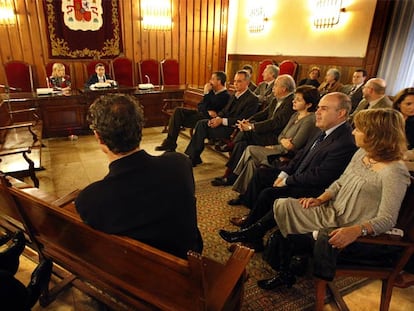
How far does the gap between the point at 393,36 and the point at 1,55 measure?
6.62 metres

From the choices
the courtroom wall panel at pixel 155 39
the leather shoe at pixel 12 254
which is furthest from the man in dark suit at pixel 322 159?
the courtroom wall panel at pixel 155 39

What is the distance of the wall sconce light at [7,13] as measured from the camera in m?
4.88

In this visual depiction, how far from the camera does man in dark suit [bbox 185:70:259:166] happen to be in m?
3.27

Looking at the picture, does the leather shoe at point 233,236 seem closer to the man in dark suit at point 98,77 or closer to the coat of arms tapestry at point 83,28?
the man in dark suit at point 98,77

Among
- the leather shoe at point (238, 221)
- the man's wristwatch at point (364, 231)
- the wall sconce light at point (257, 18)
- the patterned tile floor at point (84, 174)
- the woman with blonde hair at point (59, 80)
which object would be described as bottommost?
the patterned tile floor at point (84, 174)

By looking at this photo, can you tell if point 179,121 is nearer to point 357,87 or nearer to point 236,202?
point 236,202

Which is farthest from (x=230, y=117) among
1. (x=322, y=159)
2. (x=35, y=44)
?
(x=35, y=44)

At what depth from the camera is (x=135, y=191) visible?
3.03 ft

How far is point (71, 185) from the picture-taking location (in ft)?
9.57

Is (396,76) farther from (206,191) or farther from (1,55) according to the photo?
(1,55)

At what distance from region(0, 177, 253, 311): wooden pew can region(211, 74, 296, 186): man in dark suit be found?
5.87 feet

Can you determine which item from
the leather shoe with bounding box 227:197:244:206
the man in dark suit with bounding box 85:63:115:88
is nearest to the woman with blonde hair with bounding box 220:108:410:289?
the leather shoe with bounding box 227:197:244:206

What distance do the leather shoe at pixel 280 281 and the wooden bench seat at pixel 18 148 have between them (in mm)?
2207

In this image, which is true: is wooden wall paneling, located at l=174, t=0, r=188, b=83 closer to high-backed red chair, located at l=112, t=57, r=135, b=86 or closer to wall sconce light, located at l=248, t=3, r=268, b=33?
high-backed red chair, located at l=112, t=57, r=135, b=86
